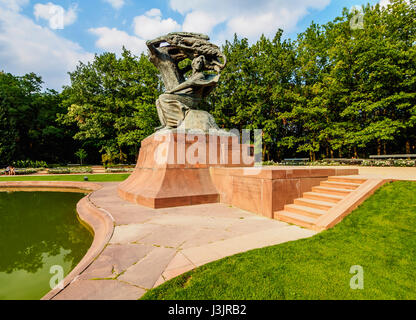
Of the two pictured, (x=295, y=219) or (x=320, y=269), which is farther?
(x=295, y=219)

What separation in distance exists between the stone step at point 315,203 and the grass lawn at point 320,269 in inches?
36.9

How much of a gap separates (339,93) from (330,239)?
2259 centimetres

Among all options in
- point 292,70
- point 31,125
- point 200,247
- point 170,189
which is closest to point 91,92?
point 31,125

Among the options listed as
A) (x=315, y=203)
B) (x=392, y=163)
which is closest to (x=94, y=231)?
(x=315, y=203)

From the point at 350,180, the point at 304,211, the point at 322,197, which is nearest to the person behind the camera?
the point at 304,211

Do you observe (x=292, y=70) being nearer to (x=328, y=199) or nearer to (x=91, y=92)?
(x=328, y=199)

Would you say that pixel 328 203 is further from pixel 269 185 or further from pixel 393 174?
pixel 393 174

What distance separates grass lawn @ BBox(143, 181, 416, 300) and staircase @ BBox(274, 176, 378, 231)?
40 centimetres

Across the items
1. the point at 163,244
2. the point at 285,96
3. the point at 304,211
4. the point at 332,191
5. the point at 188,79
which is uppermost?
the point at 285,96

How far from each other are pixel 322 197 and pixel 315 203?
436mm

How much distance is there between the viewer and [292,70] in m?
25.3

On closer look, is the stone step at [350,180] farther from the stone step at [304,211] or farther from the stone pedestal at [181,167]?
the stone pedestal at [181,167]

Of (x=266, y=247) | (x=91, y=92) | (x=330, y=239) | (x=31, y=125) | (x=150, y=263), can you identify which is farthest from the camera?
(x=31, y=125)

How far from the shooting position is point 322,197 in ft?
17.3
